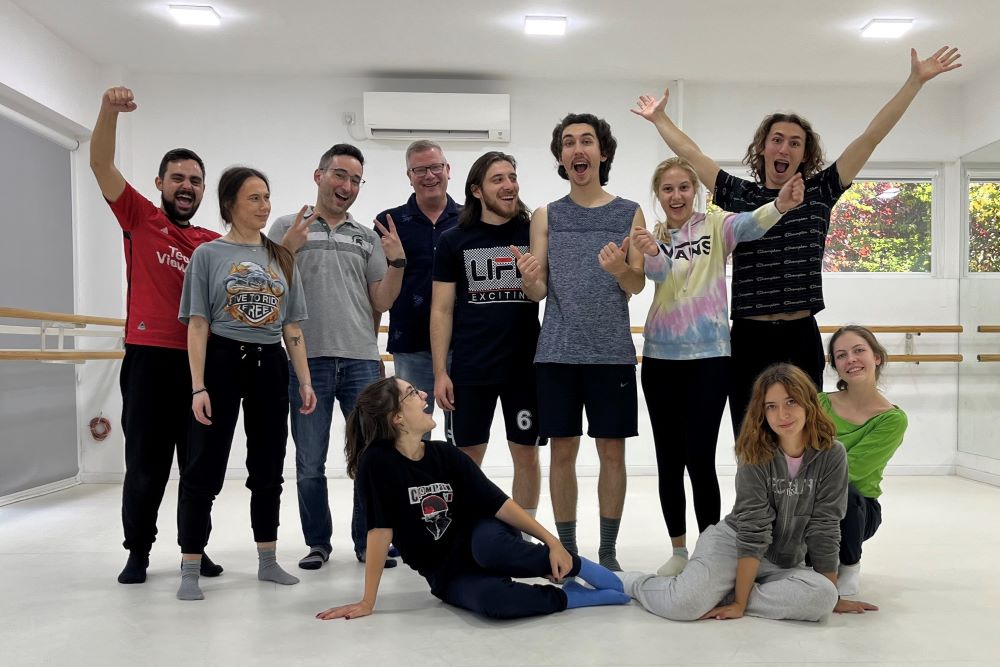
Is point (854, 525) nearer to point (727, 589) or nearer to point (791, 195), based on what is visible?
point (727, 589)

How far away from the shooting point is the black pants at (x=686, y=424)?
8.00 ft

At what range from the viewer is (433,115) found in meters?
4.89

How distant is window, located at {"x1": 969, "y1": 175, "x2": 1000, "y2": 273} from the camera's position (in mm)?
4852

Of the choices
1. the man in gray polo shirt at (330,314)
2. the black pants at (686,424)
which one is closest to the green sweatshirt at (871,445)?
the black pants at (686,424)

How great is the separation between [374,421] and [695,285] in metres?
1.05

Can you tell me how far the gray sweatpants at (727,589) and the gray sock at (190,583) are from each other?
129cm

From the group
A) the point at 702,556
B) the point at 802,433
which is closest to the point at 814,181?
the point at 802,433

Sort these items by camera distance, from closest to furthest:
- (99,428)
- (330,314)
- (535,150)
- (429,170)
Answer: (330,314), (429,170), (99,428), (535,150)

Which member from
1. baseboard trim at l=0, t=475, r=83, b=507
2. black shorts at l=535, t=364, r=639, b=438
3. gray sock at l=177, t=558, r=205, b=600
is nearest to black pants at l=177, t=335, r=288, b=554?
gray sock at l=177, t=558, r=205, b=600

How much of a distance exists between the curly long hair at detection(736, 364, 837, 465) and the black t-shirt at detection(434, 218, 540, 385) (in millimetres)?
716

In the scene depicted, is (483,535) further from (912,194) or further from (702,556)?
(912,194)

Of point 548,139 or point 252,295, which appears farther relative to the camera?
point 548,139

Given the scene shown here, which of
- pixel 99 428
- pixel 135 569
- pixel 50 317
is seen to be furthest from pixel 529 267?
pixel 99 428

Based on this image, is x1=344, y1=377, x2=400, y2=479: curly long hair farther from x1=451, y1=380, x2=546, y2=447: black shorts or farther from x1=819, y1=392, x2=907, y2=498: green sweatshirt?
x1=819, y1=392, x2=907, y2=498: green sweatshirt
